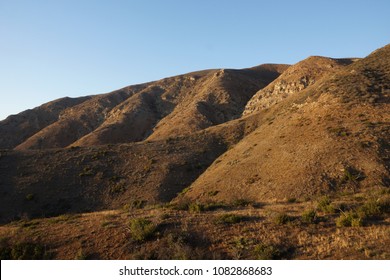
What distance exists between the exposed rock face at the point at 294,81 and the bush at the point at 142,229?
195 feet

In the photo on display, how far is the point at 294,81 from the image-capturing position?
238ft

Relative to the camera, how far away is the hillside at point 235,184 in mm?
12656

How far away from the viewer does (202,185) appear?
107ft

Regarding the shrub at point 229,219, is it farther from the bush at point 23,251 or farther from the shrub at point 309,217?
the bush at point 23,251

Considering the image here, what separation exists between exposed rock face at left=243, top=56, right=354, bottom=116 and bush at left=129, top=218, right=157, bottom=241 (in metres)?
59.4

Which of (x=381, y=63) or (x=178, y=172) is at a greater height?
(x=381, y=63)

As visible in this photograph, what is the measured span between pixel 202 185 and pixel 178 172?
Result: 7.11 metres

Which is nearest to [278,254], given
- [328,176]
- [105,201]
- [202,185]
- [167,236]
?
[167,236]

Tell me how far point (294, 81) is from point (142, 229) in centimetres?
6612

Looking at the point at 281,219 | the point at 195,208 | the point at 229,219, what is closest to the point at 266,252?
the point at 281,219

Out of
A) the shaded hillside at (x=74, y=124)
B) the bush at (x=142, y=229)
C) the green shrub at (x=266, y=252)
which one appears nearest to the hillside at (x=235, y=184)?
the green shrub at (x=266, y=252)

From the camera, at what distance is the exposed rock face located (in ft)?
231

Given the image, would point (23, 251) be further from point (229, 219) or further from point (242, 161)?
point (242, 161)

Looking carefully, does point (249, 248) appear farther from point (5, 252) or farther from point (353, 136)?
point (353, 136)
